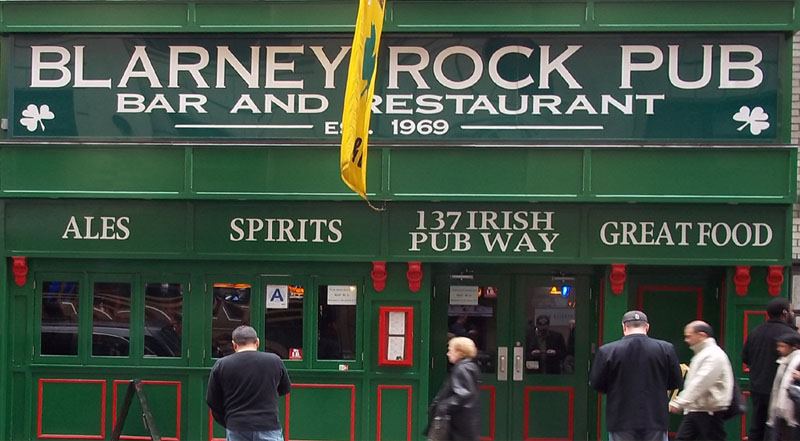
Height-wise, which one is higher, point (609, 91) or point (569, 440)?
point (609, 91)

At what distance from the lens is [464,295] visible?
37.8 feet

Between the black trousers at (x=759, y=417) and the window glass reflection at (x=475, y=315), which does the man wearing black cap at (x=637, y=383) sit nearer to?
the black trousers at (x=759, y=417)

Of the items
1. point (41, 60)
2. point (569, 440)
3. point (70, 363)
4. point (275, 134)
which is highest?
point (41, 60)

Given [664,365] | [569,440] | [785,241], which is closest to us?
[664,365]

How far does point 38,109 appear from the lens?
11.0m

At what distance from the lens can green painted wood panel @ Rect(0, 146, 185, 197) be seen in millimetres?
10836

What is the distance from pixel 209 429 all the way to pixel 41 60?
4276 millimetres

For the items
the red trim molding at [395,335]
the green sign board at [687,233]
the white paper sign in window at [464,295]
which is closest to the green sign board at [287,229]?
the red trim molding at [395,335]

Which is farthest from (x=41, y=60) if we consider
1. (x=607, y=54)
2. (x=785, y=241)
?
(x=785, y=241)

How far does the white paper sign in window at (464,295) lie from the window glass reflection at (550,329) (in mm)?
582

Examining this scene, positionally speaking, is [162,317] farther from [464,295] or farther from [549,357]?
[549,357]

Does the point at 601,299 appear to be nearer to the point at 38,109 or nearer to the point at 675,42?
Result: the point at 675,42

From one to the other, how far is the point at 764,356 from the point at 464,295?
10.6 ft

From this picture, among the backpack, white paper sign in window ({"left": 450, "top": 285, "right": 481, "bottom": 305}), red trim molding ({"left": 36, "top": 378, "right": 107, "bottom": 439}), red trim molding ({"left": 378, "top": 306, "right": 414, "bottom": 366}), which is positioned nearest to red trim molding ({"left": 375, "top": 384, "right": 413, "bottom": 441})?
red trim molding ({"left": 378, "top": 306, "right": 414, "bottom": 366})
